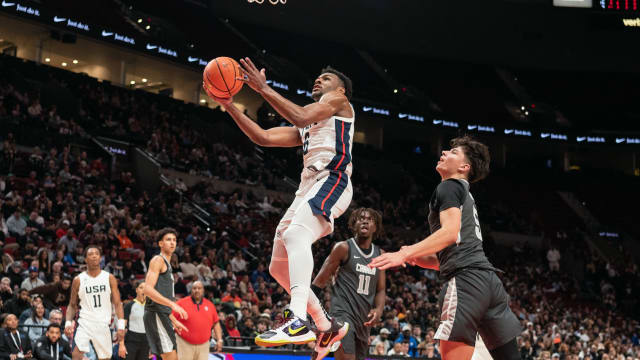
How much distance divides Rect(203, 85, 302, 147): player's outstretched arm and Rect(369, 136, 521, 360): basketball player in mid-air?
148 cm

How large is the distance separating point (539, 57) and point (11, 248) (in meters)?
25.5

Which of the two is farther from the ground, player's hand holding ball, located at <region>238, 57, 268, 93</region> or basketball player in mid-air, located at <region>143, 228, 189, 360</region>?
player's hand holding ball, located at <region>238, 57, 268, 93</region>

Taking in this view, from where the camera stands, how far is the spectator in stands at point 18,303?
11.2 m

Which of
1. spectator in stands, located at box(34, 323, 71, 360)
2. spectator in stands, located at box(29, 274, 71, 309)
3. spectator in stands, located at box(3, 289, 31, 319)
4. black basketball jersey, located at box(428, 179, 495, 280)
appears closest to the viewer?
black basketball jersey, located at box(428, 179, 495, 280)

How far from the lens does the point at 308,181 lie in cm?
546

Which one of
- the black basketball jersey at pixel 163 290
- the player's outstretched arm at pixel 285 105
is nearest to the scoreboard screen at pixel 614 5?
the black basketball jersey at pixel 163 290

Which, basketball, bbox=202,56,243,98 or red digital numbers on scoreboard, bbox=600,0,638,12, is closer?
basketball, bbox=202,56,243,98

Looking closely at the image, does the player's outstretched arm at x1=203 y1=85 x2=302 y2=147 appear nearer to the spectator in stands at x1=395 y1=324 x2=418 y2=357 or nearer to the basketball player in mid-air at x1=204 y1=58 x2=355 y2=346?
the basketball player in mid-air at x1=204 y1=58 x2=355 y2=346

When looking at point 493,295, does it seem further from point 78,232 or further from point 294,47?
point 294,47

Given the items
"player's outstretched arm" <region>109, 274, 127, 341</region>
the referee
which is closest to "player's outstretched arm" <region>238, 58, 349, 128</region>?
"player's outstretched arm" <region>109, 274, 127, 341</region>

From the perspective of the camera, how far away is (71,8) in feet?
86.1

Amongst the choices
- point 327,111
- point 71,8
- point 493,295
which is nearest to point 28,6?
point 71,8

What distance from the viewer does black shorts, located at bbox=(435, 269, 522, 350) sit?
14.9ft

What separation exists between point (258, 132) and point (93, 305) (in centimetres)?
489
